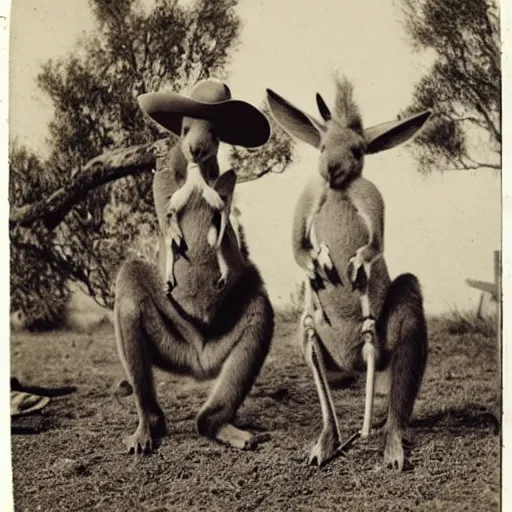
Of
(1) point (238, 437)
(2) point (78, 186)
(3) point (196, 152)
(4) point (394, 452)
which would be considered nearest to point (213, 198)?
(3) point (196, 152)

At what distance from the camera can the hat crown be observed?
14.8 ft

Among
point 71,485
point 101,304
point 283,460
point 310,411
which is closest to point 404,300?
point 310,411

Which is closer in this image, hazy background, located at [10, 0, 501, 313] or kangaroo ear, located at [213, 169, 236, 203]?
hazy background, located at [10, 0, 501, 313]

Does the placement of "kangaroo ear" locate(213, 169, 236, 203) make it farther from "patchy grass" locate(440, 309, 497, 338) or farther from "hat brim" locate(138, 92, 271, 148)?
"patchy grass" locate(440, 309, 497, 338)

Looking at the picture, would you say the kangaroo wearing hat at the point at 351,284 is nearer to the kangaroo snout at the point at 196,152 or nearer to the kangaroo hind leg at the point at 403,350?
the kangaroo hind leg at the point at 403,350

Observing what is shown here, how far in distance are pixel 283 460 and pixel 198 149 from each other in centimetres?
167

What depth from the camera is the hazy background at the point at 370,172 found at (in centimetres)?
435

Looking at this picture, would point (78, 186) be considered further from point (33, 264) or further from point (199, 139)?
point (199, 139)

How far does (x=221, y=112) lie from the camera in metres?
4.52

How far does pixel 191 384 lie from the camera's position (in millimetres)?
4508

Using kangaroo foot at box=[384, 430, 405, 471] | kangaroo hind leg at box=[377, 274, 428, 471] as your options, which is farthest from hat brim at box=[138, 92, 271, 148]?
kangaroo foot at box=[384, 430, 405, 471]
